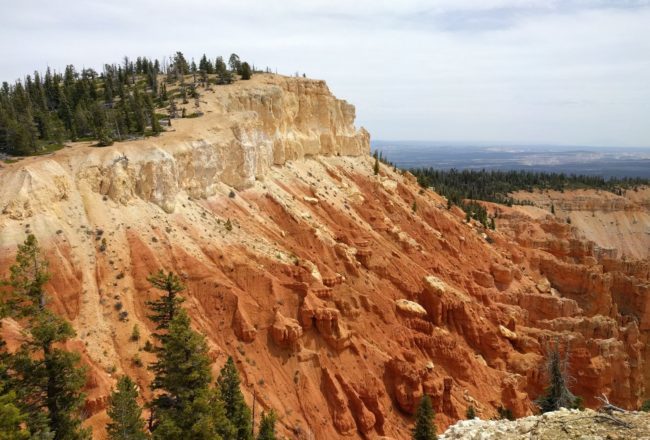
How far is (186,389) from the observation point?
18.6m

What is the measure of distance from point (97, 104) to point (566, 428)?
51874mm

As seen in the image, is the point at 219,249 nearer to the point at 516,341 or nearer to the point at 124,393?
the point at 124,393

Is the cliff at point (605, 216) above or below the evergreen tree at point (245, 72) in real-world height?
below

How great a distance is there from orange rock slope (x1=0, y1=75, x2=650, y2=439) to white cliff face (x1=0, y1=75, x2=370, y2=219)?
16cm

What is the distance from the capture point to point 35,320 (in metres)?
17.5

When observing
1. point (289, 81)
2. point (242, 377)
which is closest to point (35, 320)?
point (242, 377)

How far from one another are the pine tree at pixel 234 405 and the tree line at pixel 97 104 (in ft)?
74.8

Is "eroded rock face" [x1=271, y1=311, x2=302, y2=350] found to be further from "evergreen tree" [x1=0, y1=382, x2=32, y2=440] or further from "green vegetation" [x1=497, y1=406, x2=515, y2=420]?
"evergreen tree" [x1=0, y1=382, x2=32, y2=440]

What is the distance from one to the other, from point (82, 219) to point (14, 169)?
17.7 feet

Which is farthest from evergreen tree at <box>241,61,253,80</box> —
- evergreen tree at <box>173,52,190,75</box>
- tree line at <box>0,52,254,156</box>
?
evergreen tree at <box>173,52,190,75</box>

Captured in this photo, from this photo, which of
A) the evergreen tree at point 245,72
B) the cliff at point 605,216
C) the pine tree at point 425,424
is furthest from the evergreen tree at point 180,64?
the cliff at point 605,216

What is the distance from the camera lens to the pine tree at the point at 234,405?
23.4 meters

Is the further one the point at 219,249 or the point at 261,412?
the point at 219,249

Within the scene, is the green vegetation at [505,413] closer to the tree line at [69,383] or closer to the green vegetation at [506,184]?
the tree line at [69,383]
